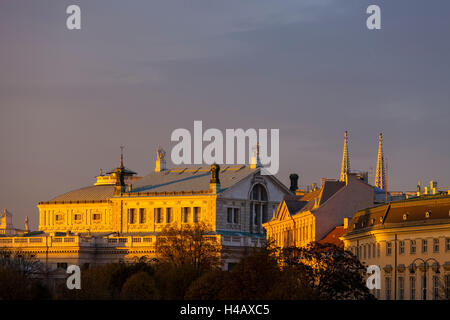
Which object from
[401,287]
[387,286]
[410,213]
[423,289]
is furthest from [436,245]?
[387,286]

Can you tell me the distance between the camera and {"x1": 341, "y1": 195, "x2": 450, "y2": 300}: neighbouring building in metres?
150

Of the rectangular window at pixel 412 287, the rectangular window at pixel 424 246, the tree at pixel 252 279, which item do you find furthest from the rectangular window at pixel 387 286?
the tree at pixel 252 279

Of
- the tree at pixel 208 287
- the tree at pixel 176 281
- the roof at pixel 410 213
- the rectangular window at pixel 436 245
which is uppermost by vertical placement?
the roof at pixel 410 213

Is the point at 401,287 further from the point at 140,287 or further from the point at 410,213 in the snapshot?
the point at 140,287

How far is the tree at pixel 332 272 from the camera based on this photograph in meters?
144

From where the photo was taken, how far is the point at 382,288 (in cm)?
16050

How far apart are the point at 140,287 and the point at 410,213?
80.8 feet

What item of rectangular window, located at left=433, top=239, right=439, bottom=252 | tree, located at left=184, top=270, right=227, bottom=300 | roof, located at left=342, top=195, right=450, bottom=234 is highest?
roof, located at left=342, top=195, right=450, bottom=234

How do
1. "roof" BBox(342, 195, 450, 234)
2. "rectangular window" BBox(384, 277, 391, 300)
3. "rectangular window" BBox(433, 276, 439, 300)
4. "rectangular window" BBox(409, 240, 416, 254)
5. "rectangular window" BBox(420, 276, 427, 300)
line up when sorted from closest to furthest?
"rectangular window" BBox(433, 276, 439, 300) → "rectangular window" BBox(420, 276, 427, 300) → "roof" BBox(342, 195, 450, 234) → "rectangular window" BBox(409, 240, 416, 254) → "rectangular window" BBox(384, 277, 391, 300)

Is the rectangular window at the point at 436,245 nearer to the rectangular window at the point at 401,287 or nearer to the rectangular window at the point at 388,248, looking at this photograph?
the rectangular window at the point at 401,287

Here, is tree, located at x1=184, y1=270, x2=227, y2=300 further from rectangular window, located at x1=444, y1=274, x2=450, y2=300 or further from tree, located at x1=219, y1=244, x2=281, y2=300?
rectangular window, located at x1=444, y1=274, x2=450, y2=300

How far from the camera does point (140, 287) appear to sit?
510 ft

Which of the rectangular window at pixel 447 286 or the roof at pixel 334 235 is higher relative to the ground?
the roof at pixel 334 235

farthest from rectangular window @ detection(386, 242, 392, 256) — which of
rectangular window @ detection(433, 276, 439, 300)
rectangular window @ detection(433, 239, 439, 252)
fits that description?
rectangular window @ detection(433, 276, 439, 300)
